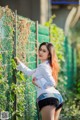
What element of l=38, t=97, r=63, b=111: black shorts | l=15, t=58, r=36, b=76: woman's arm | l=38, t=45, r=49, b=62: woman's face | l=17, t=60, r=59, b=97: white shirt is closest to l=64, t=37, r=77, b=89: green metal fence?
l=15, t=58, r=36, b=76: woman's arm

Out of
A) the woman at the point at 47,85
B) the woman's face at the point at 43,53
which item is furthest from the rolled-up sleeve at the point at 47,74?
the woman's face at the point at 43,53

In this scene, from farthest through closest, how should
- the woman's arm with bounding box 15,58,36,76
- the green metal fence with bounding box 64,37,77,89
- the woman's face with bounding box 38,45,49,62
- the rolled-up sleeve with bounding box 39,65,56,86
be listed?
the green metal fence with bounding box 64,37,77,89, the woman's arm with bounding box 15,58,36,76, the woman's face with bounding box 38,45,49,62, the rolled-up sleeve with bounding box 39,65,56,86

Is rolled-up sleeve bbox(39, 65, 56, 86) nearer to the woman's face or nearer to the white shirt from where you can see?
the white shirt

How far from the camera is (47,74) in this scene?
8445 mm

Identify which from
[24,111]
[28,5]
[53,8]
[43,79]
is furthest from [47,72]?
[53,8]

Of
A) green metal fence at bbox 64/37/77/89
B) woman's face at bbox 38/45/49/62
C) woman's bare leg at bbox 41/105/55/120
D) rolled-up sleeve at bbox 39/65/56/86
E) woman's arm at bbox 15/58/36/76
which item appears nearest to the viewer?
woman's bare leg at bbox 41/105/55/120

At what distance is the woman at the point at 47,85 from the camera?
8281mm

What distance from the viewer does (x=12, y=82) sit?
9.27 m

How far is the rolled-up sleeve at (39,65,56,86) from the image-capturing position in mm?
8406

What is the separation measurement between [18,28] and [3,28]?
77cm

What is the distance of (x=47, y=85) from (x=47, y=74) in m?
0.16

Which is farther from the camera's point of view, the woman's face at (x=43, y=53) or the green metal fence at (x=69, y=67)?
the green metal fence at (x=69, y=67)

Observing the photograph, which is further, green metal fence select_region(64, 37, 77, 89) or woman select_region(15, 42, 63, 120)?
green metal fence select_region(64, 37, 77, 89)

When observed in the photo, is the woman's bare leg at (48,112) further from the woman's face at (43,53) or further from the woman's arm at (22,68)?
the woman's arm at (22,68)
